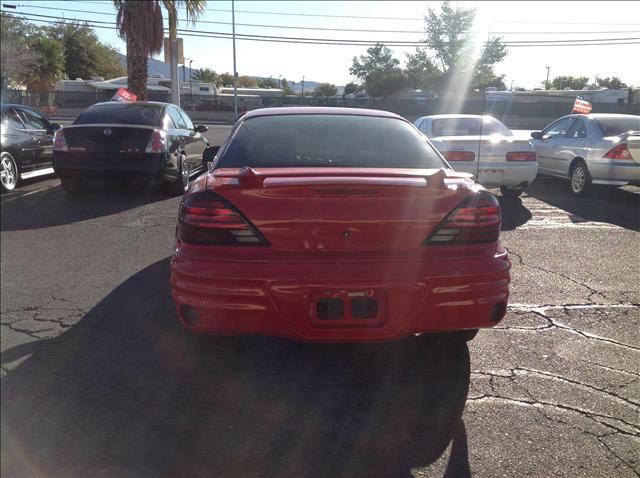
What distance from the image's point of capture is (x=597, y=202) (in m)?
9.95

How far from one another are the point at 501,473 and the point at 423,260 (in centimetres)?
110

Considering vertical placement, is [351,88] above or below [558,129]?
above

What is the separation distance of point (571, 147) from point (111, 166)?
295 inches

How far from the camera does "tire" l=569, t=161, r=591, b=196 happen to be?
10.1 metres

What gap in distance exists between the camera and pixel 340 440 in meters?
3.03

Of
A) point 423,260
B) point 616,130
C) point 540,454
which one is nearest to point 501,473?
point 540,454

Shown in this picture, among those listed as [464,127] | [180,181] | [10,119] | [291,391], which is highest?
[10,119]

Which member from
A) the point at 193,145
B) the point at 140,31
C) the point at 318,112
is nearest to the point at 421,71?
the point at 140,31

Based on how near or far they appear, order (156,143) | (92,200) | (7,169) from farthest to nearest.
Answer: (92,200), (156,143), (7,169)

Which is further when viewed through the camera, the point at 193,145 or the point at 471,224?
the point at 193,145

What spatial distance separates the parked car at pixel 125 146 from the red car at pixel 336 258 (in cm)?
394

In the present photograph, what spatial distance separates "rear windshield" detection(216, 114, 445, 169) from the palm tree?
12.9 m

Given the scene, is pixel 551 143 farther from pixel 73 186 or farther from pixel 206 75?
pixel 206 75

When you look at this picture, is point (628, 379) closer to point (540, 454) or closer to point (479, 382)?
point (479, 382)
